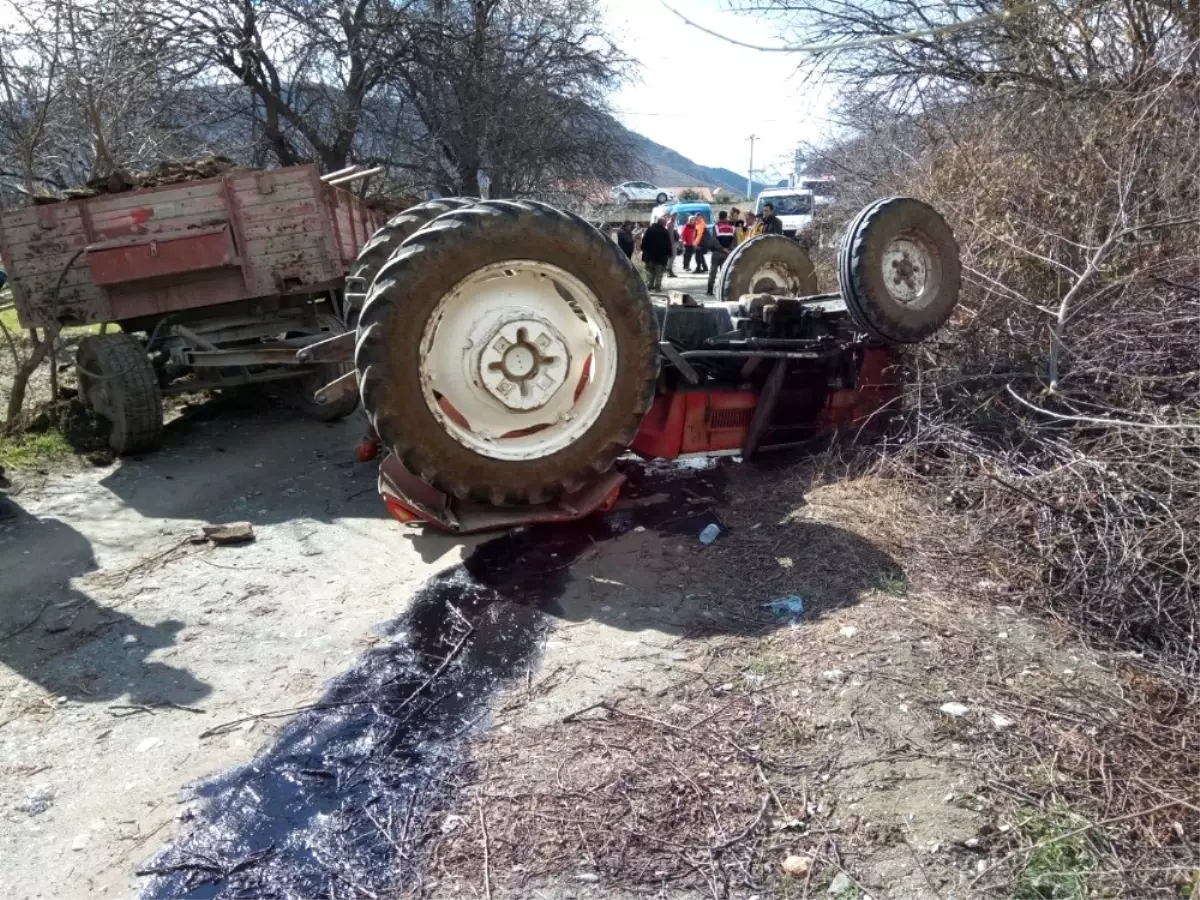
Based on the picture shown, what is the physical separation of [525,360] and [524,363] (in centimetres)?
1

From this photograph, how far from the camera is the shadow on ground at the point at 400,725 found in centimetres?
234

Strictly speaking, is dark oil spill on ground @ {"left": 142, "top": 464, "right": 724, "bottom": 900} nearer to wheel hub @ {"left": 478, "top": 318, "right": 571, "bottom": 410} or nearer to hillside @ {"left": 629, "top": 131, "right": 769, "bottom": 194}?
wheel hub @ {"left": 478, "top": 318, "right": 571, "bottom": 410}

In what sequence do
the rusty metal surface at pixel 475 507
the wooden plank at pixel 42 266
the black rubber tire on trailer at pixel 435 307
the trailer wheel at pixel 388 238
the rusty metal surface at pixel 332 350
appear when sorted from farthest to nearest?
the wooden plank at pixel 42 266 < the trailer wheel at pixel 388 238 < the rusty metal surface at pixel 332 350 < the rusty metal surface at pixel 475 507 < the black rubber tire on trailer at pixel 435 307

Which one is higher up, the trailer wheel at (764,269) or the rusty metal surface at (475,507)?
the trailer wheel at (764,269)

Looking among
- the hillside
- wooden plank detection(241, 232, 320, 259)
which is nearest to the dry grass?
wooden plank detection(241, 232, 320, 259)

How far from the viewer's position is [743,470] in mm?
5434

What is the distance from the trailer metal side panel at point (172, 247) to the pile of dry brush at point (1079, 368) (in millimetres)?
4757

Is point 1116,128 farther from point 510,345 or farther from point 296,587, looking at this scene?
point 296,587

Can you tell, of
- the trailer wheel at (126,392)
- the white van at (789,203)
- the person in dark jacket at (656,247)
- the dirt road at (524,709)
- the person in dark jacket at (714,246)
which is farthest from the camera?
the white van at (789,203)

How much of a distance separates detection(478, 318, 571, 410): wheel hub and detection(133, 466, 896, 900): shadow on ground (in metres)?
0.78

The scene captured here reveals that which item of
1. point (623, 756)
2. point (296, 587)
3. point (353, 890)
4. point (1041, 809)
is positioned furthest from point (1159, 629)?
point (296, 587)

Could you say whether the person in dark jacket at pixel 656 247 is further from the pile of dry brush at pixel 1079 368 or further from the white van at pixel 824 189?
the pile of dry brush at pixel 1079 368

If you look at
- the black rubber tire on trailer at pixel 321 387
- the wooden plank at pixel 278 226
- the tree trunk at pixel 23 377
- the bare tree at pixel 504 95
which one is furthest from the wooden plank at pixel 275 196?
the bare tree at pixel 504 95

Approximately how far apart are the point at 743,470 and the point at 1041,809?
128 inches
